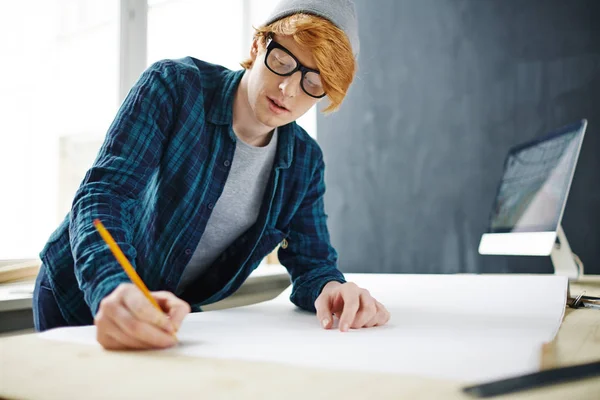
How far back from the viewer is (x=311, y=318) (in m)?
0.90

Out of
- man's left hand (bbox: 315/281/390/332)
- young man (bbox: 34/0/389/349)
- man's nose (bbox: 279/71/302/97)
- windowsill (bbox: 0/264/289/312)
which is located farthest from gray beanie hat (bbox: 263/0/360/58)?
Answer: windowsill (bbox: 0/264/289/312)

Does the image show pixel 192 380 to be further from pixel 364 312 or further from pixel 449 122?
pixel 449 122

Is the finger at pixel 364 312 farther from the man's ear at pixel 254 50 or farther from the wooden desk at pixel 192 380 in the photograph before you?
the man's ear at pixel 254 50

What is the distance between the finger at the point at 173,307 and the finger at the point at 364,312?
0.29m

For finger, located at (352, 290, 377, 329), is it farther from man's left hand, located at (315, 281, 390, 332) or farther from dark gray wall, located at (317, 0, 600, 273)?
dark gray wall, located at (317, 0, 600, 273)

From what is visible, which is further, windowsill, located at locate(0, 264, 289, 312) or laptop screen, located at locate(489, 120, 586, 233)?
laptop screen, located at locate(489, 120, 586, 233)

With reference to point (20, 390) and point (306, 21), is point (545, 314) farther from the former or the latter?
point (20, 390)

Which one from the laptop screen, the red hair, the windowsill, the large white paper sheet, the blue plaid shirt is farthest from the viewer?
the laptop screen

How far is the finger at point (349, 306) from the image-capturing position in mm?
767

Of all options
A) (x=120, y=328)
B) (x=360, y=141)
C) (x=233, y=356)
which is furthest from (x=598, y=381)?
(x=360, y=141)

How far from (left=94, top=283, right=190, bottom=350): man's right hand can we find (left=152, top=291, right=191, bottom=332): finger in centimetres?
2

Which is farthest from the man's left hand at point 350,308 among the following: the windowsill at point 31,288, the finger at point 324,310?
the windowsill at point 31,288

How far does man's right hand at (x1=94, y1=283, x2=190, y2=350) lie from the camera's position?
56 cm

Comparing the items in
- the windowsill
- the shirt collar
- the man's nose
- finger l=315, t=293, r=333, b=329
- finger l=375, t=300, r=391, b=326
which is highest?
the man's nose
